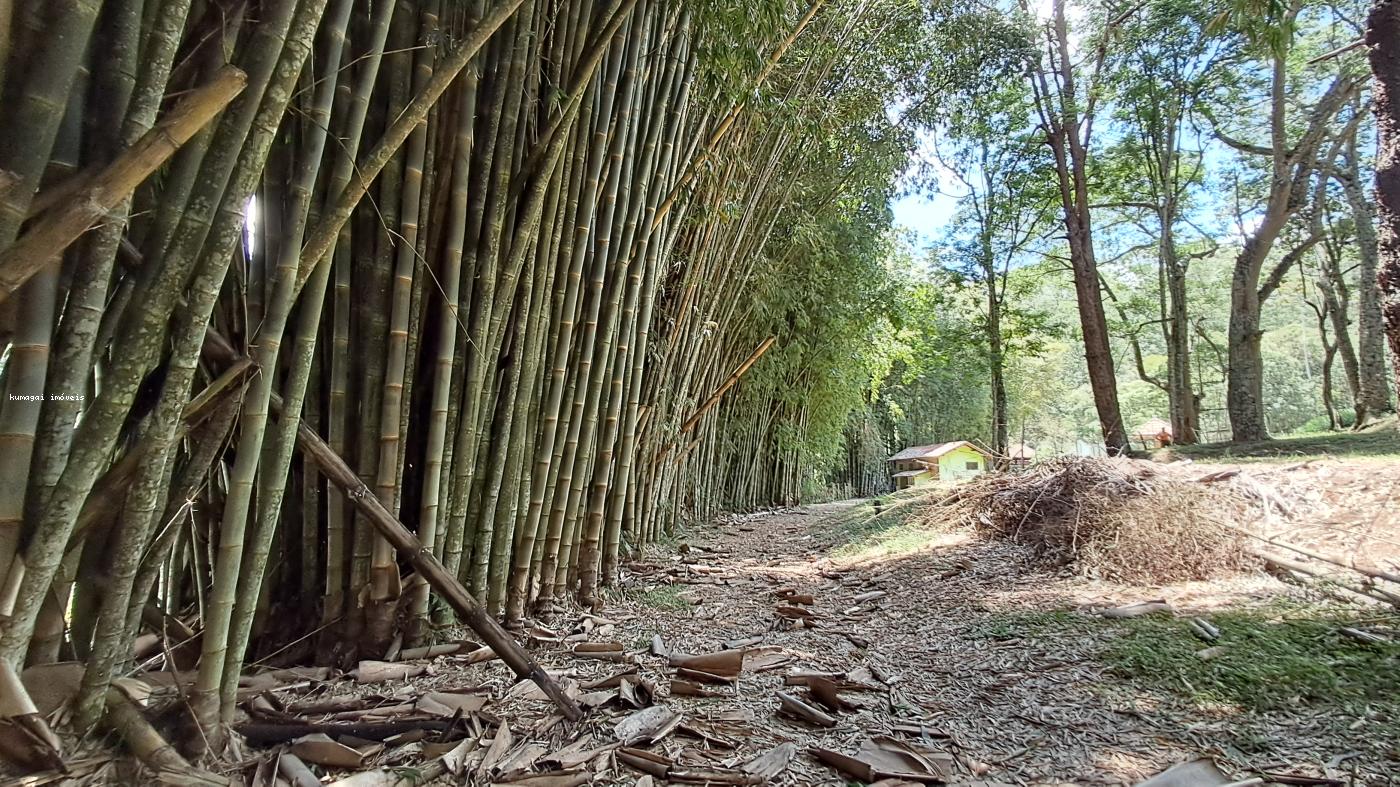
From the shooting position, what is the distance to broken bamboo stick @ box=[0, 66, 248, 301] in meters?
0.88

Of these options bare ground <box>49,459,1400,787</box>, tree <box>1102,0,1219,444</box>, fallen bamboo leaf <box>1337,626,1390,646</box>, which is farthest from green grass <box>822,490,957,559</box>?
tree <box>1102,0,1219,444</box>

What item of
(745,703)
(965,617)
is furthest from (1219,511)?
(745,703)

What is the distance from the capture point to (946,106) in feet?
26.9

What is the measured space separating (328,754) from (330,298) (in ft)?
3.59

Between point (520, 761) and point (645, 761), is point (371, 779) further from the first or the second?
point (645, 761)

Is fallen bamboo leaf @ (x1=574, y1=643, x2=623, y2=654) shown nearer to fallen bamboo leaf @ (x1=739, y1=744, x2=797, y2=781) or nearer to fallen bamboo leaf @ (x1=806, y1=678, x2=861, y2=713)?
fallen bamboo leaf @ (x1=806, y1=678, x2=861, y2=713)

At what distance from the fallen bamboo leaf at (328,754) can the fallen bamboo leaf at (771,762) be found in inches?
29.0

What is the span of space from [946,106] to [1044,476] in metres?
6.46

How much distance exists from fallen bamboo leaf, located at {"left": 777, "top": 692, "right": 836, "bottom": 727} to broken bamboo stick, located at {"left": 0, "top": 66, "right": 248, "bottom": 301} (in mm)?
1617

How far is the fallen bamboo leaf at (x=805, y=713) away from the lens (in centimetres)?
148

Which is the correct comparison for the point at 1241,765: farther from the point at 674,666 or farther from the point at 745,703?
the point at 674,666

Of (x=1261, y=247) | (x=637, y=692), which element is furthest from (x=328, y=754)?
(x=1261, y=247)

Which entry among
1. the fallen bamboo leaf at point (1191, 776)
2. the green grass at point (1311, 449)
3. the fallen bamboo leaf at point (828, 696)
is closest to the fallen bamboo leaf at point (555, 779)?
the fallen bamboo leaf at point (828, 696)

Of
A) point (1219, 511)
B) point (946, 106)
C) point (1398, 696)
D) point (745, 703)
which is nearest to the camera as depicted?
point (1398, 696)
